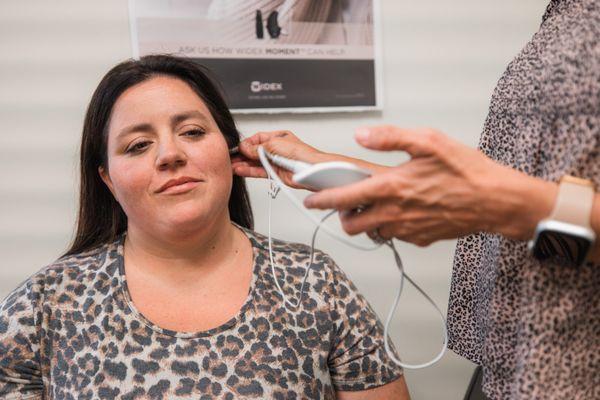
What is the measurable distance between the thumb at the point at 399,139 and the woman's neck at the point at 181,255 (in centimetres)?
56

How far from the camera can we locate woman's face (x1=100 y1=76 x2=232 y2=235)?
43.9 inches

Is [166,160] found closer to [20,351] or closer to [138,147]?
[138,147]

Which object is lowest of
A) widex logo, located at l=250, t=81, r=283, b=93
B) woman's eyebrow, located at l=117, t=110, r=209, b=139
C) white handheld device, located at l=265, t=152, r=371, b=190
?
white handheld device, located at l=265, t=152, r=371, b=190

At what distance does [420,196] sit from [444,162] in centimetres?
6

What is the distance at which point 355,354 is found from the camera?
1.20 metres

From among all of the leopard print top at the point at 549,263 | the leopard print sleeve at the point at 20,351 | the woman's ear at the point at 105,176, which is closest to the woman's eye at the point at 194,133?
the woman's ear at the point at 105,176

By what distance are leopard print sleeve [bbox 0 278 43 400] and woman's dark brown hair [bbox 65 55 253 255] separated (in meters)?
0.21

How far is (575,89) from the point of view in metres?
0.73

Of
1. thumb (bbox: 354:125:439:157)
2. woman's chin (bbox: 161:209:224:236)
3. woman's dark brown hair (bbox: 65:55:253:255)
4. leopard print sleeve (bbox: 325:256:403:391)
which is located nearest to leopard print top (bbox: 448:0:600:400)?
thumb (bbox: 354:125:439:157)

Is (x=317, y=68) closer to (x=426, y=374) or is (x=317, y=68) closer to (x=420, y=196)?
(x=420, y=196)

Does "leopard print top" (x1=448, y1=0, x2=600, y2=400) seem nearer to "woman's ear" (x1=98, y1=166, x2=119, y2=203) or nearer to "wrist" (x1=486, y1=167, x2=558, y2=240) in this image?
"wrist" (x1=486, y1=167, x2=558, y2=240)

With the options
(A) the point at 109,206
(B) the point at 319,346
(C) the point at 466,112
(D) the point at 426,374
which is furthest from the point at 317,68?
(D) the point at 426,374

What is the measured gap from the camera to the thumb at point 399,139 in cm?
68

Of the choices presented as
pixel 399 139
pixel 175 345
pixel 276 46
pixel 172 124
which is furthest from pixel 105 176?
pixel 399 139
